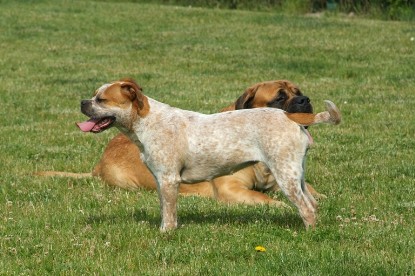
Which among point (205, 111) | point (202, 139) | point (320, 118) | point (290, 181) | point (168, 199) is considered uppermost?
point (320, 118)

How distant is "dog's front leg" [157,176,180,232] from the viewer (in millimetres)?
7590

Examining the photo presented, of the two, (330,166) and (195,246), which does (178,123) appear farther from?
(330,166)

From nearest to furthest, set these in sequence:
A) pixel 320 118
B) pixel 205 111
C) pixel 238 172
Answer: pixel 320 118 < pixel 238 172 < pixel 205 111

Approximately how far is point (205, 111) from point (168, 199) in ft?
25.0

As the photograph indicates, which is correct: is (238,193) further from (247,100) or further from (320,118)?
(320,118)

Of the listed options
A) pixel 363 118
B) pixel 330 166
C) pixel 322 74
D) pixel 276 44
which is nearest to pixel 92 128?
pixel 330 166

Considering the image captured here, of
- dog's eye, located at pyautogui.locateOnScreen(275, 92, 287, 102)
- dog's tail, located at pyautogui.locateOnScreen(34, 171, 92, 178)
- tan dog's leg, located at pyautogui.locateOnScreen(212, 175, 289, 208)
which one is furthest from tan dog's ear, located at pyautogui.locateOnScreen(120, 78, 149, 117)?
dog's tail, located at pyautogui.locateOnScreen(34, 171, 92, 178)

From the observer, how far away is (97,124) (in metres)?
7.65

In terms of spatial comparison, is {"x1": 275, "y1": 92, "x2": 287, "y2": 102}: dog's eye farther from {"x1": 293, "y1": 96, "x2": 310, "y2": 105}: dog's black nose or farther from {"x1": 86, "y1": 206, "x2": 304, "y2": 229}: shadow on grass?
{"x1": 86, "y1": 206, "x2": 304, "y2": 229}: shadow on grass

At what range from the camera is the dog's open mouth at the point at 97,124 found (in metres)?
7.62

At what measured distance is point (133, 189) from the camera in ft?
32.9

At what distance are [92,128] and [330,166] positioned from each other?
4.18 meters

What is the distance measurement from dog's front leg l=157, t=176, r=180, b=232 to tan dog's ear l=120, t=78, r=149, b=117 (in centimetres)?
59

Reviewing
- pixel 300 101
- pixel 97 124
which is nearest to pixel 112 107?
pixel 97 124
